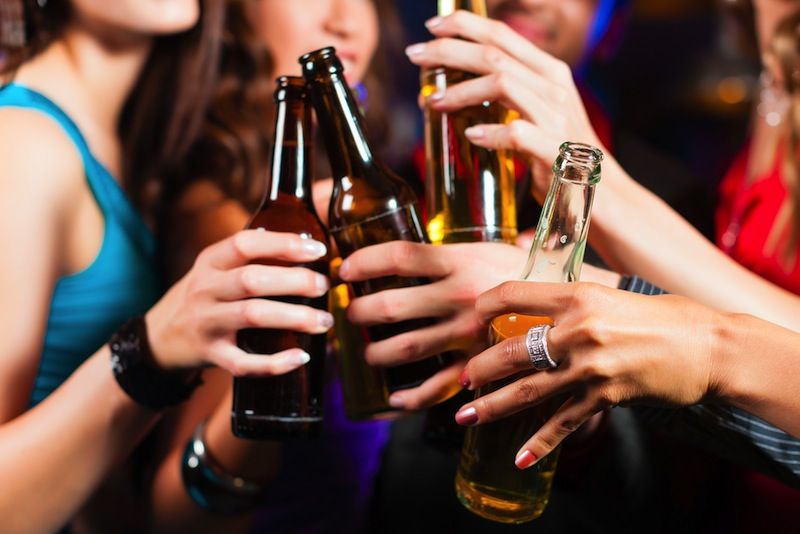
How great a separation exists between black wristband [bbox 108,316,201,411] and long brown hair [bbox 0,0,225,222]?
0.43 meters

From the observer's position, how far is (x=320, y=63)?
68 centimetres

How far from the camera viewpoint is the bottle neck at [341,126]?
2.27 ft

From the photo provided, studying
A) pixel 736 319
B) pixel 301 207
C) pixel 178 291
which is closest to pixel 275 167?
pixel 301 207

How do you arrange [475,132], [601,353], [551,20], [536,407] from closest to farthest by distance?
[601,353] < [536,407] < [475,132] < [551,20]

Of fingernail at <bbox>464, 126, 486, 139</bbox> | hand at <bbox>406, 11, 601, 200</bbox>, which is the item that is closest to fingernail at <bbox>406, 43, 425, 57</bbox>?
hand at <bbox>406, 11, 601, 200</bbox>

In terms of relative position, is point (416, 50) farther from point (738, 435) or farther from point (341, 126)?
point (738, 435)

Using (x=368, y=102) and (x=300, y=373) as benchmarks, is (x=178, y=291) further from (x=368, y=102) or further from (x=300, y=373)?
(x=368, y=102)

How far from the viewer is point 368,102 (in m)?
1.59

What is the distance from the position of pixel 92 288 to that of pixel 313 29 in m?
0.56

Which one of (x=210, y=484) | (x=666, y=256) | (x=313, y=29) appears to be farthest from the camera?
(x=313, y=29)

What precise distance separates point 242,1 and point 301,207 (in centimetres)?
71

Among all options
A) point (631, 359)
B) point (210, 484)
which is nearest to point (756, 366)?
point (631, 359)

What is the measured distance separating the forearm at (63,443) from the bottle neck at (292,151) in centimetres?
29

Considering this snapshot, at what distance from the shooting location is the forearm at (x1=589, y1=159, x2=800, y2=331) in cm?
85
